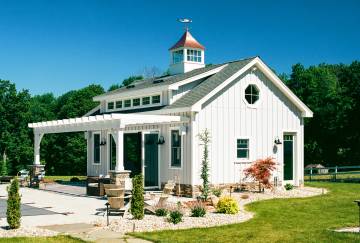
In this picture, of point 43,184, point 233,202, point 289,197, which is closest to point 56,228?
point 233,202

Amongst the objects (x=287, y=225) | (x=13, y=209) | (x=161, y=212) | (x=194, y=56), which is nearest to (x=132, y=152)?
(x=194, y=56)

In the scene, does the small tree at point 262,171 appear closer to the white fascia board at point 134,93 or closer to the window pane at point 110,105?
the white fascia board at point 134,93

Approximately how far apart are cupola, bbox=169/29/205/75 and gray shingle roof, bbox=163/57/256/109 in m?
4.33

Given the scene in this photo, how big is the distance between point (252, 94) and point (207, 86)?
2.33 metres

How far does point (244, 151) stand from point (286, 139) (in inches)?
120

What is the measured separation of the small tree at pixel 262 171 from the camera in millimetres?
22094

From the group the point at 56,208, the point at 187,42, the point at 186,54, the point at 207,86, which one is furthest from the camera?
the point at 186,54

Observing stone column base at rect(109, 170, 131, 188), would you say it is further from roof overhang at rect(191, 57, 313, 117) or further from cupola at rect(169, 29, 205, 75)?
cupola at rect(169, 29, 205, 75)

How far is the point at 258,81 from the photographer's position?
78.8 ft

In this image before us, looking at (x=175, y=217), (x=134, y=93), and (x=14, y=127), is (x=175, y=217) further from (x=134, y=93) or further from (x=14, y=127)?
(x=14, y=127)

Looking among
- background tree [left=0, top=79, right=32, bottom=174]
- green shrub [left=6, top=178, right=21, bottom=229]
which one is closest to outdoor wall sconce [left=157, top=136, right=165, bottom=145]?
green shrub [left=6, top=178, right=21, bottom=229]

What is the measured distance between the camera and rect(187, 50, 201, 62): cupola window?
29250 mm

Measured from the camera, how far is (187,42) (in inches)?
1134

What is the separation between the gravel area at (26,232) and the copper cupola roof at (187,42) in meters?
17.5
